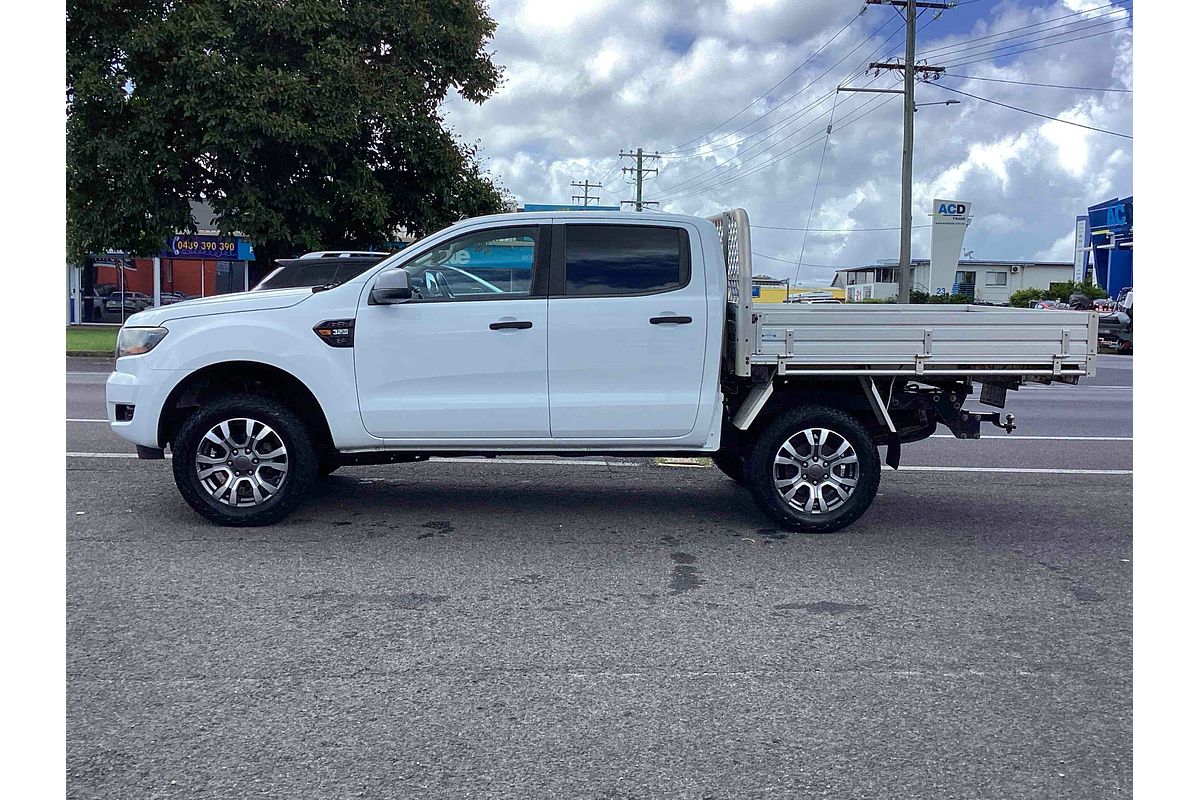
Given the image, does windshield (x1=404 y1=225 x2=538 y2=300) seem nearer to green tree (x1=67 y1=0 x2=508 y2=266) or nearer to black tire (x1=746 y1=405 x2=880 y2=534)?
black tire (x1=746 y1=405 x2=880 y2=534)

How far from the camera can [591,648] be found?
473 centimetres

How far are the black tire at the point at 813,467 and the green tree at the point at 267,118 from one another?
15.0 metres

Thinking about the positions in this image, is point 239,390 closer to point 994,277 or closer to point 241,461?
point 241,461

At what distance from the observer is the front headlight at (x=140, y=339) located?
6832 millimetres

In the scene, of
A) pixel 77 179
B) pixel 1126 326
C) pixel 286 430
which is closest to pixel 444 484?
pixel 286 430

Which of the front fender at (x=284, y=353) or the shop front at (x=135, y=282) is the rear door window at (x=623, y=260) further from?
the shop front at (x=135, y=282)

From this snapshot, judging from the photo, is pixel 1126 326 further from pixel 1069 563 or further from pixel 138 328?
pixel 138 328

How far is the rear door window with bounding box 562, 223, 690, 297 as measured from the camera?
6.87 m

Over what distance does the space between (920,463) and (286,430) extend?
5767 millimetres

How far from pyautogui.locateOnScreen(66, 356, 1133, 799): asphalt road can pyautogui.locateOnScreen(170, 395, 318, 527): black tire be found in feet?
0.51

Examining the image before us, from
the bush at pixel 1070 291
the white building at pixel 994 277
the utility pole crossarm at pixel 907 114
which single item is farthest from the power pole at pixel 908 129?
the white building at pixel 994 277

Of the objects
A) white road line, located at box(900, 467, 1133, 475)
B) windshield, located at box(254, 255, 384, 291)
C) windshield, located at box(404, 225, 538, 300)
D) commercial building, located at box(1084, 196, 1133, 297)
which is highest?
commercial building, located at box(1084, 196, 1133, 297)

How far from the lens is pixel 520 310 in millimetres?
6766

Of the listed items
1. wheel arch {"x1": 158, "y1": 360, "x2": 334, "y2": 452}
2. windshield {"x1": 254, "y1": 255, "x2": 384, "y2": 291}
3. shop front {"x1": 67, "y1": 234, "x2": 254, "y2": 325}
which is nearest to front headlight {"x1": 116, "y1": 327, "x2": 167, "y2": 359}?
wheel arch {"x1": 158, "y1": 360, "x2": 334, "y2": 452}
